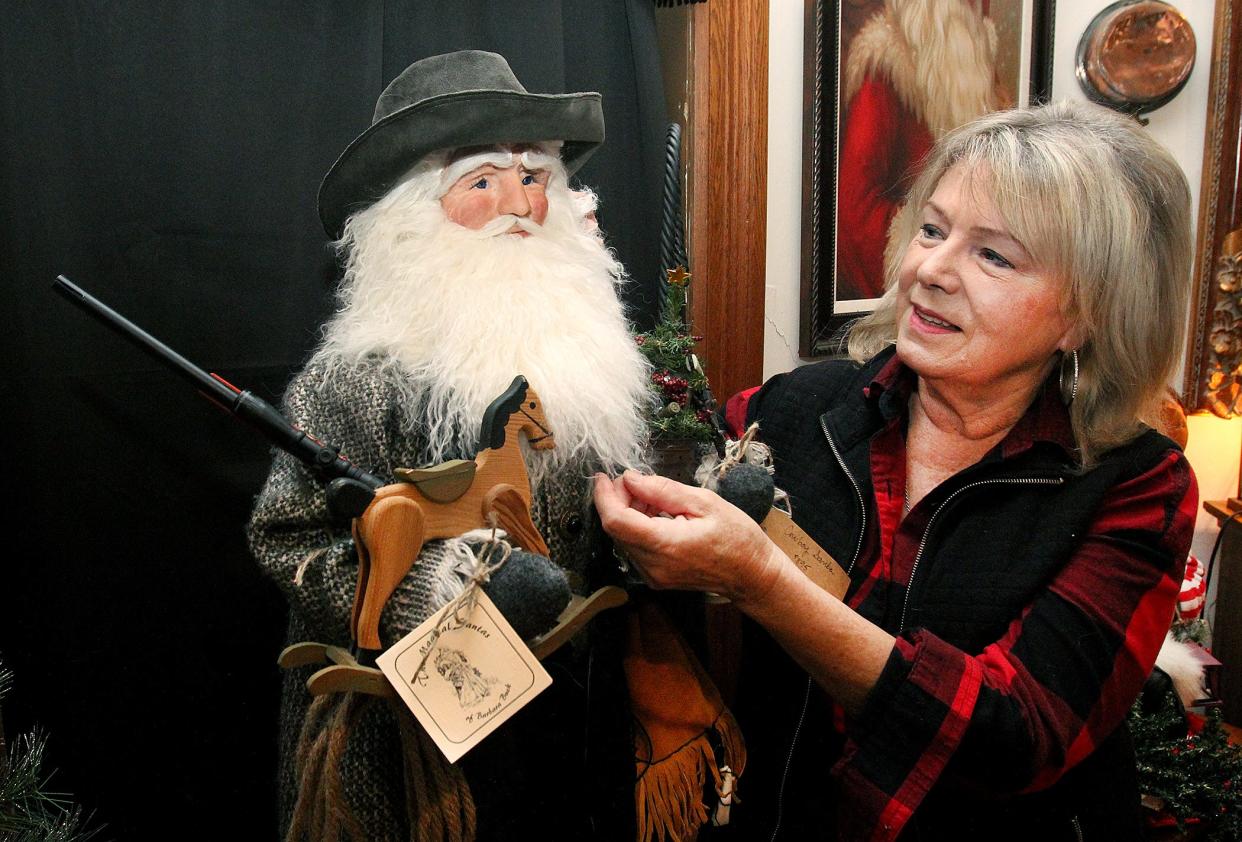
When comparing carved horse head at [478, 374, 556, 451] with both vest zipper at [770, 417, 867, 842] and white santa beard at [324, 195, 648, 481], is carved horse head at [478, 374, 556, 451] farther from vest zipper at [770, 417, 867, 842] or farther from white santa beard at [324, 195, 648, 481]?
vest zipper at [770, 417, 867, 842]

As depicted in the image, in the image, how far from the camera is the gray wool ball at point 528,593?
2.36ft

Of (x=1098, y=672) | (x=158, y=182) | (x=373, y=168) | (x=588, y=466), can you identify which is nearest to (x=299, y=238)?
(x=158, y=182)

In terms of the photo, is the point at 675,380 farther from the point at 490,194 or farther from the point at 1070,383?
the point at 1070,383

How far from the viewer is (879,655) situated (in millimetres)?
925

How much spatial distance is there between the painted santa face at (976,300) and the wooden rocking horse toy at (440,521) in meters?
0.50

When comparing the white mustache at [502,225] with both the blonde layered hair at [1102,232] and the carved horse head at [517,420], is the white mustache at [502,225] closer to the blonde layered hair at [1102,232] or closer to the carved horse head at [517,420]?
the carved horse head at [517,420]

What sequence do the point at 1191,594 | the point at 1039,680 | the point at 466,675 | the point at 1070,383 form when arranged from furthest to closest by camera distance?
the point at 1191,594
the point at 1070,383
the point at 1039,680
the point at 466,675

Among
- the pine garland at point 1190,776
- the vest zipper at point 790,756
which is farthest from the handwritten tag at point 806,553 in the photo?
the pine garland at point 1190,776

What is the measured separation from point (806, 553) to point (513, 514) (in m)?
0.37

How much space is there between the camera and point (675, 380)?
97 cm

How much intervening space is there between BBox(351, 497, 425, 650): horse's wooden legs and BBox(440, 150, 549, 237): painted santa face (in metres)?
0.37

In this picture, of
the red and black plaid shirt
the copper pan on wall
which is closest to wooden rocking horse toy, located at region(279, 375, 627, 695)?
the red and black plaid shirt

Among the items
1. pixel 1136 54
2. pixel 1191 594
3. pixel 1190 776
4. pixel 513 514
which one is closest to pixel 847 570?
pixel 513 514

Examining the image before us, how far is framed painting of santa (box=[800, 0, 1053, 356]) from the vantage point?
172cm
